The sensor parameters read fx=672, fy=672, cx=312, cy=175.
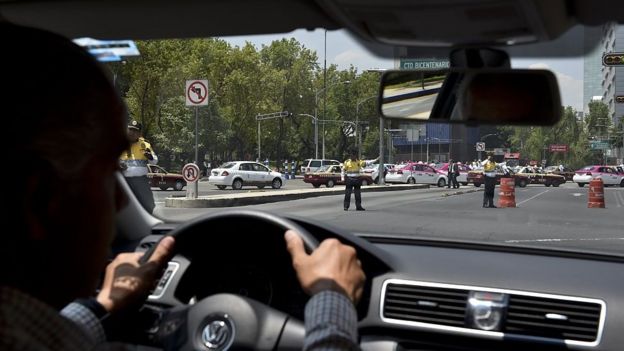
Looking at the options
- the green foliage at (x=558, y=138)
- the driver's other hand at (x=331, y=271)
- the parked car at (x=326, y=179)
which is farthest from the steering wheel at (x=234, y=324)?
the parked car at (x=326, y=179)

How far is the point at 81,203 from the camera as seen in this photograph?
3.23ft

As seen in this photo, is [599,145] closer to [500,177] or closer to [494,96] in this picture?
[494,96]

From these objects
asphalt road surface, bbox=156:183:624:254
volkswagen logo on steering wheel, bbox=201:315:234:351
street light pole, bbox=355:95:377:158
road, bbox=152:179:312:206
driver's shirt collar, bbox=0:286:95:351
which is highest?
street light pole, bbox=355:95:377:158

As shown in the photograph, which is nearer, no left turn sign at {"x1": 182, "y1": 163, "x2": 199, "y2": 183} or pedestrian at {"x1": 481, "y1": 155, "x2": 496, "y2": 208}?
pedestrian at {"x1": 481, "y1": 155, "x2": 496, "y2": 208}

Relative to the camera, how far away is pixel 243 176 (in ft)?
31.6

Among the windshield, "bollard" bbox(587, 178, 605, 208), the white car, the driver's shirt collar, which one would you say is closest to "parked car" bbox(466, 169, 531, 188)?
the windshield

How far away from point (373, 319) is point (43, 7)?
2026mm

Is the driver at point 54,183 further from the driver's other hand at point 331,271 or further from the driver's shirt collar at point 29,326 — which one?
the driver's other hand at point 331,271

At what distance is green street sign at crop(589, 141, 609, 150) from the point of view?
12.2ft

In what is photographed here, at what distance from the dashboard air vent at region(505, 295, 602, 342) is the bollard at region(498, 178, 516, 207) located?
4.43 metres

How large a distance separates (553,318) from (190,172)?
4.30 meters

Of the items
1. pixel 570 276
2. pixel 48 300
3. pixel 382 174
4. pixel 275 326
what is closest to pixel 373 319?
pixel 275 326

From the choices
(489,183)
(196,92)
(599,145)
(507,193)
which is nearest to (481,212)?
(507,193)

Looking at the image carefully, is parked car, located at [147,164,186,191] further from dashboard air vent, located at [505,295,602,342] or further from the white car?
dashboard air vent, located at [505,295,602,342]
